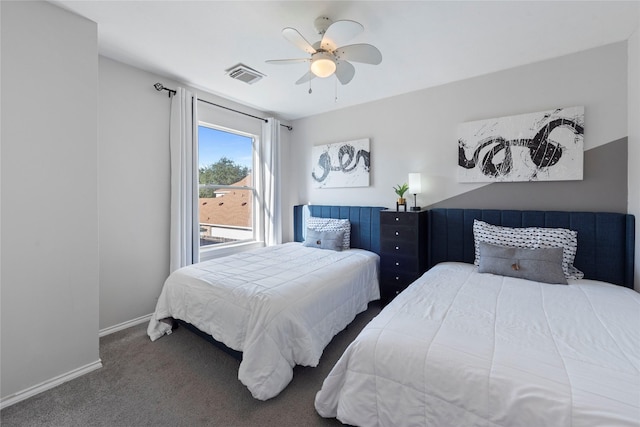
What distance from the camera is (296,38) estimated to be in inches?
72.2

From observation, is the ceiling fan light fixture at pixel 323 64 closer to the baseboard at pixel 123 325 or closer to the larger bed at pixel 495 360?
the larger bed at pixel 495 360

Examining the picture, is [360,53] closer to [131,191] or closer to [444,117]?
[444,117]

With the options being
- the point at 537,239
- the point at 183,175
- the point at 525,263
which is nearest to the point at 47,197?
the point at 183,175

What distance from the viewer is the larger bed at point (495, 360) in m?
0.98

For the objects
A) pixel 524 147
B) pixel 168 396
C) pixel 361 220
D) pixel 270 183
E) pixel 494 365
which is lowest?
pixel 168 396

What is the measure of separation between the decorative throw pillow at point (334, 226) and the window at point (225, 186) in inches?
41.9

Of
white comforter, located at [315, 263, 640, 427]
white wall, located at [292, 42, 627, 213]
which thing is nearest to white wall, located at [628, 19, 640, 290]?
white wall, located at [292, 42, 627, 213]

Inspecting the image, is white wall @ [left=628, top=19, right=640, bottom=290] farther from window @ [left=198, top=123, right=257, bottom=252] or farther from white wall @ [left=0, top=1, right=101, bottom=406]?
white wall @ [left=0, top=1, right=101, bottom=406]

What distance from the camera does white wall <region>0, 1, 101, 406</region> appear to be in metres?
1.71

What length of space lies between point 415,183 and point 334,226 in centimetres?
123

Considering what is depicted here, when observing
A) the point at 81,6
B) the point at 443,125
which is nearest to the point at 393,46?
the point at 443,125

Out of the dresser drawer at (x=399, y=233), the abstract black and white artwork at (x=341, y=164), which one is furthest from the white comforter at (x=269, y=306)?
the abstract black and white artwork at (x=341, y=164)

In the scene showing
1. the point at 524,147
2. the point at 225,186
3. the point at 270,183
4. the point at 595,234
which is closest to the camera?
the point at 595,234

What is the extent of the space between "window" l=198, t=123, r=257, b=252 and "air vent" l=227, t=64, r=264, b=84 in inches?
35.1
